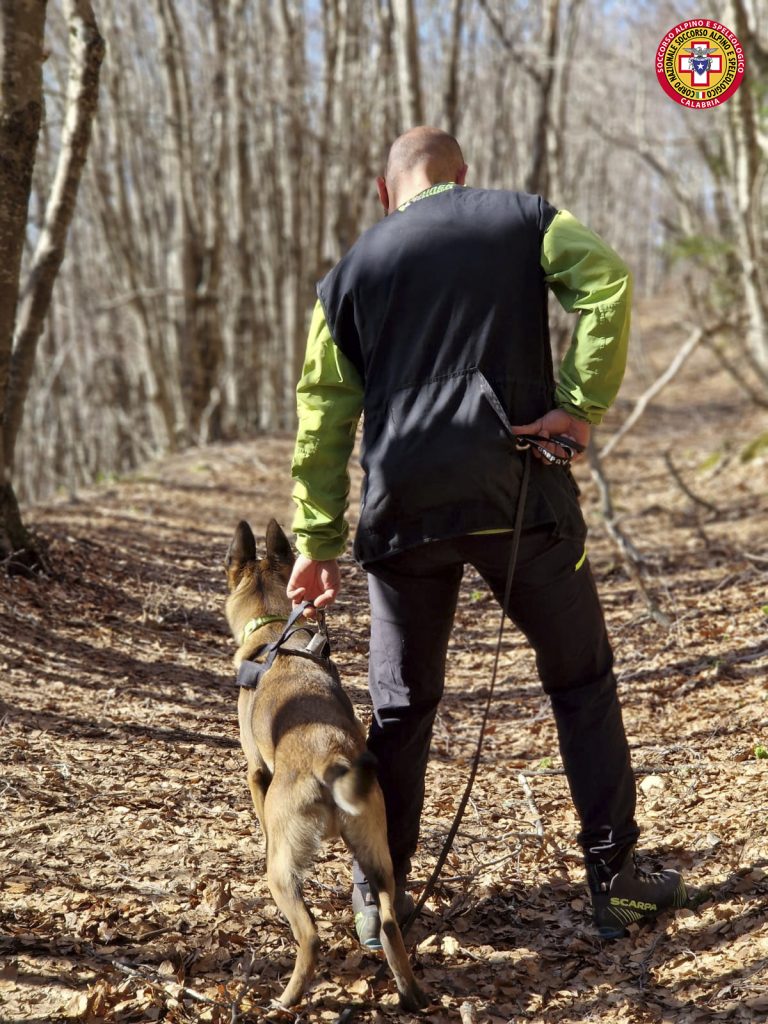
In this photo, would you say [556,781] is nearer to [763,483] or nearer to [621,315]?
[621,315]

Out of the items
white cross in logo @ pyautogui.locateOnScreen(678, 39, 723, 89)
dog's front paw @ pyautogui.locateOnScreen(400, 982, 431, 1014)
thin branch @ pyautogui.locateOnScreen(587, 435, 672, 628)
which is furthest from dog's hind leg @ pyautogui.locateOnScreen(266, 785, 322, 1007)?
white cross in logo @ pyautogui.locateOnScreen(678, 39, 723, 89)

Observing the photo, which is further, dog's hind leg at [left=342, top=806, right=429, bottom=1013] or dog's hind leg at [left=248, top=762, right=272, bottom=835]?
dog's hind leg at [left=248, top=762, right=272, bottom=835]

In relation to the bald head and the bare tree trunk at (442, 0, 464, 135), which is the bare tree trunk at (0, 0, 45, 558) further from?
the bare tree trunk at (442, 0, 464, 135)

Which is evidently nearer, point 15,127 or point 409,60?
point 15,127

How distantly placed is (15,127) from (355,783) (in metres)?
5.07

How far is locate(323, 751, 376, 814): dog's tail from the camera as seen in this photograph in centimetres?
289

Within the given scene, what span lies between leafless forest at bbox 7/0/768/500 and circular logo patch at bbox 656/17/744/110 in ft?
0.68

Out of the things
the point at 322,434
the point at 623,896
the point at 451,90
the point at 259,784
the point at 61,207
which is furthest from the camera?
the point at 451,90

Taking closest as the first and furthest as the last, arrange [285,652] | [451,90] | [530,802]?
[285,652] → [530,802] → [451,90]

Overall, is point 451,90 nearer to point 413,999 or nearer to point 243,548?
point 243,548

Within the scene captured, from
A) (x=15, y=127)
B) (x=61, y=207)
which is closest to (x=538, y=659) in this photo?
(x=15, y=127)

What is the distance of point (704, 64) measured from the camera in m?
9.41

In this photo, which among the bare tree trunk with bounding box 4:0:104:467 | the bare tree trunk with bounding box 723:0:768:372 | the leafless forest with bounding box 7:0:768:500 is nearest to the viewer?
the bare tree trunk with bounding box 4:0:104:467

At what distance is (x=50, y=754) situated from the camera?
4.45m
